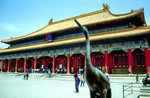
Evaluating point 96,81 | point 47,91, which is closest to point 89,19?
point 47,91

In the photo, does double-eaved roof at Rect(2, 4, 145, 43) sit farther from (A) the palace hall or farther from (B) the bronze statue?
(B) the bronze statue

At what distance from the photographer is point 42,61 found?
97.1 ft

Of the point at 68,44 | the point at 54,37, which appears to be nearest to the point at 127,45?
the point at 68,44

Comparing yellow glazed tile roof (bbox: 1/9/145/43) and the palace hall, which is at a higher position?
yellow glazed tile roof (bbox: 1/9/145/43)

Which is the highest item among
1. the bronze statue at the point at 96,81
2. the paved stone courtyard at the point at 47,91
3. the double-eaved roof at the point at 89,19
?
the double-eaved roof at the point at 89,19

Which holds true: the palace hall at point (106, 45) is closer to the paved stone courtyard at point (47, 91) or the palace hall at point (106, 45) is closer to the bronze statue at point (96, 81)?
the paved stone courtyard at point (47, 91)

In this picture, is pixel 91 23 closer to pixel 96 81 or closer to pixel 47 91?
pixel 47 91

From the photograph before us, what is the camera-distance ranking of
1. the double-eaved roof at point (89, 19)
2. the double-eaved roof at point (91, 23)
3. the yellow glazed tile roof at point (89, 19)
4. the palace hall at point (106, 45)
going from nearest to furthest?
the palace hall at point (106, 45) < the double-eaved roof at point (91, 23) < the double-eaved roof at point (89, 19) < the yellow glazed tile roof at point (89, 19)

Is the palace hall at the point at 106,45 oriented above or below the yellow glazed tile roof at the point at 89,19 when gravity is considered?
below

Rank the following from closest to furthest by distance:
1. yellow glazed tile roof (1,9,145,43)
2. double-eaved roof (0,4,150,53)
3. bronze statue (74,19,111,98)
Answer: bronze statue (74,19,111,98) → double-eaved roof (0,4,150,53) → yellow glazed tile roof (1,9,145,43)

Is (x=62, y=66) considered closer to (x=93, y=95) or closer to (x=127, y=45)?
(x=127, y=45)

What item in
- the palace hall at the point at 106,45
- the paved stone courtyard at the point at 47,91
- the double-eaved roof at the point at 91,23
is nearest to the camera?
the paved stone courtyard at the point at 47,91

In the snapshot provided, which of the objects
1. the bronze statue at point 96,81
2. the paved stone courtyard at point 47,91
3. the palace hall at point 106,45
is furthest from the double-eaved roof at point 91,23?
the bronze statue at point 96,81

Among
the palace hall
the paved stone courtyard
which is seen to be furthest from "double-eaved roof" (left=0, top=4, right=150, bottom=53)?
the paved stone courtyard
